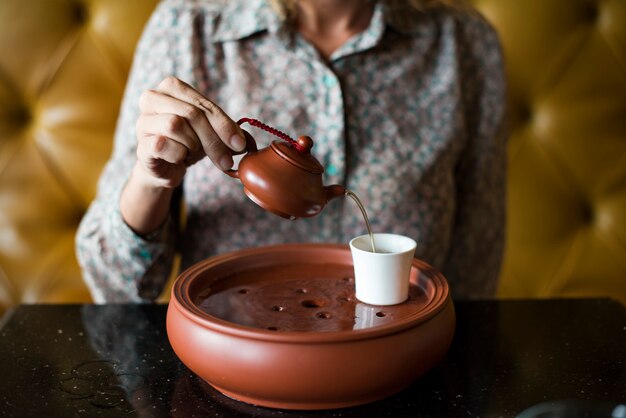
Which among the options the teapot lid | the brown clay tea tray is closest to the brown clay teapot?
the teapot lid

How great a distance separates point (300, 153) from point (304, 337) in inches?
7.8

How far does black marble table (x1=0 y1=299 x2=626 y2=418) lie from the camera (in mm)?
676

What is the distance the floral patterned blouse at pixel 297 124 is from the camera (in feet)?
3.70

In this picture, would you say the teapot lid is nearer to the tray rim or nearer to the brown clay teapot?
the brown clay teapot

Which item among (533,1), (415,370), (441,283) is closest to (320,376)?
(415,370)

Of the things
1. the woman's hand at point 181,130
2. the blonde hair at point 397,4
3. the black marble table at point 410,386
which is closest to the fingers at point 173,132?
the woman's hand at point 181,130

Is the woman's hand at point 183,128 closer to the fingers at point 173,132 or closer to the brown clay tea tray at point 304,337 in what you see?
the fingers at point 173,132

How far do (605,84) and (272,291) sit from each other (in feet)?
3.53

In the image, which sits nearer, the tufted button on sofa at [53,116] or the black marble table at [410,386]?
the black marble table at [410,386]

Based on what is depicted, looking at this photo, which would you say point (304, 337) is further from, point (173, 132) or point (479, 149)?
point (479, 149)

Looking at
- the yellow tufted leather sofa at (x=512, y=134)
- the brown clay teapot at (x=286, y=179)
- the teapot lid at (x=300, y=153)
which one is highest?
the teapot lid at (x=300, y=153)

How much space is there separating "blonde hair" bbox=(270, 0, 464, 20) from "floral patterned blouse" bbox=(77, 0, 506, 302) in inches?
0.6

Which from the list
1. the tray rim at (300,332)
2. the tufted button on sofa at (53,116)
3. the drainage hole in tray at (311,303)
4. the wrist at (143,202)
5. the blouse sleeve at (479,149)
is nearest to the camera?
the tray rim at (300,332)

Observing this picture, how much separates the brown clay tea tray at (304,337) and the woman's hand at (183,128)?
0.13 m
